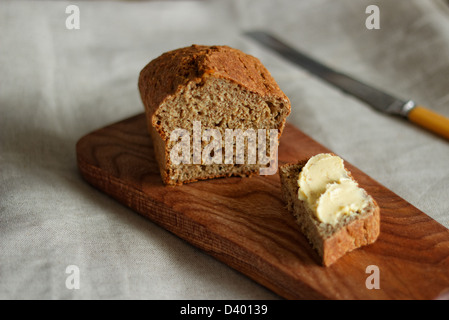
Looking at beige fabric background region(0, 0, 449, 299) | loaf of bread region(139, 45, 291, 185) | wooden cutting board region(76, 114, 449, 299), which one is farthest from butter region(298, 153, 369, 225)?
beige fabric background region(0, 0, 449, 299)

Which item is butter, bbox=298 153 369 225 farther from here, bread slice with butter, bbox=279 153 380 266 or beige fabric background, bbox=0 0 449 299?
beige fabric background, bbox=0 0 449 299

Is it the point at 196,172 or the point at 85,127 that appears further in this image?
the point at 85,127

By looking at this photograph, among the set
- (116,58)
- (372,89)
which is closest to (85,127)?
(116,58)

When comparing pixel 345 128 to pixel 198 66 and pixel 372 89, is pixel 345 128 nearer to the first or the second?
pixel 372 89

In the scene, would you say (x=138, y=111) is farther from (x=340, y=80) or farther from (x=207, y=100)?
(x=340, y=80)

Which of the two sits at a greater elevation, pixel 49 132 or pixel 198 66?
pixel 198 66
